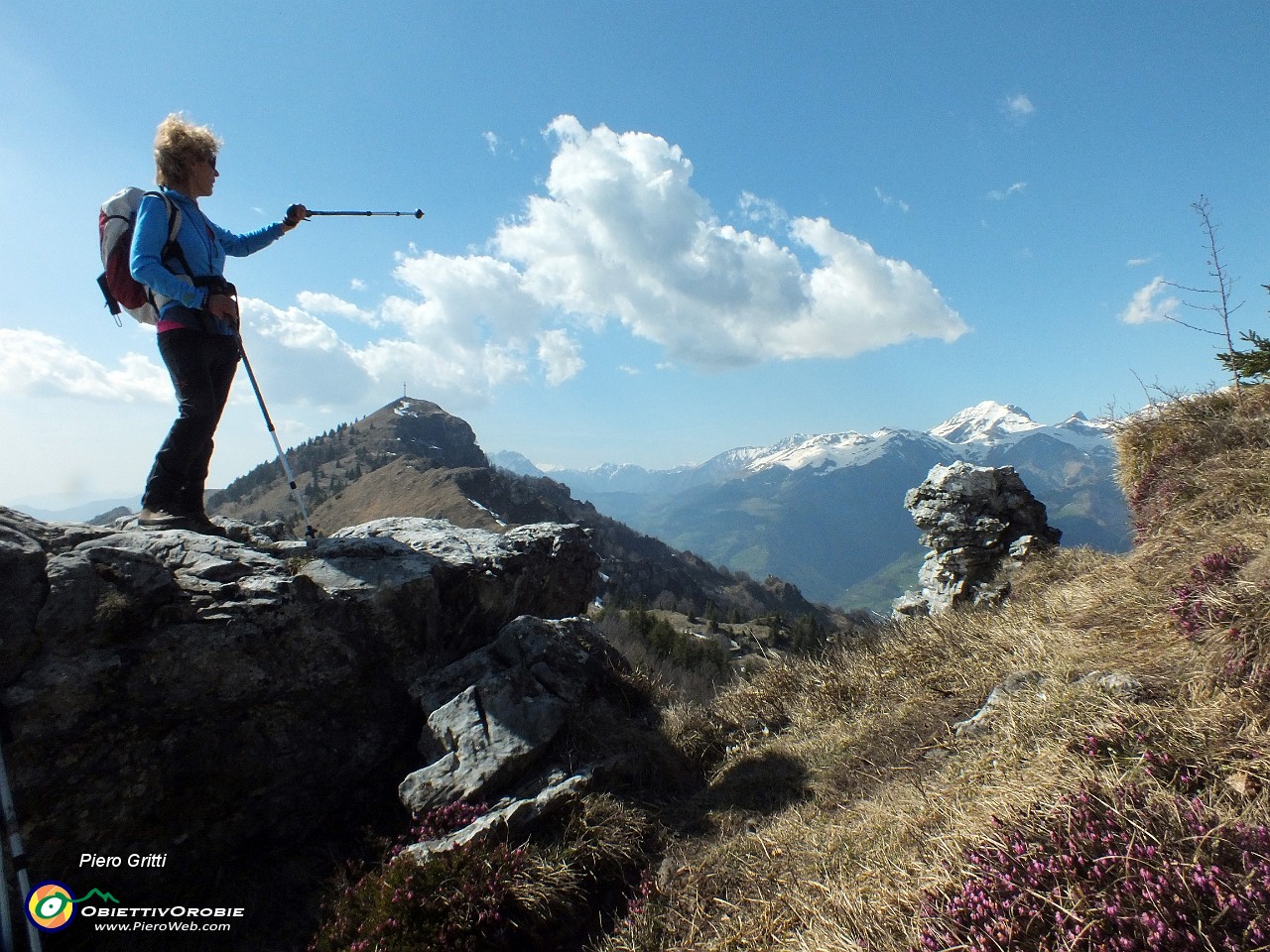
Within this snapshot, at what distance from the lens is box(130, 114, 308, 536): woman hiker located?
5820mm

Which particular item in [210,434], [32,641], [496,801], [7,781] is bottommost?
[496,801]

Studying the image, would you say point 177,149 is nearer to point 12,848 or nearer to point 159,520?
point 159,520

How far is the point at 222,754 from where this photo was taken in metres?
5.21

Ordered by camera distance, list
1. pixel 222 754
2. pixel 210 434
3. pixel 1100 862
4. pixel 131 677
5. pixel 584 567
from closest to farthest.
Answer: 1. pixel 1100 862
2. pixel 131 677
3. pixel 222 754
4. pixel 210 434
5. pixel 584 567

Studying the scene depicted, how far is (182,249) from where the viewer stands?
5.92 meters

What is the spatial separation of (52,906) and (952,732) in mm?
7513

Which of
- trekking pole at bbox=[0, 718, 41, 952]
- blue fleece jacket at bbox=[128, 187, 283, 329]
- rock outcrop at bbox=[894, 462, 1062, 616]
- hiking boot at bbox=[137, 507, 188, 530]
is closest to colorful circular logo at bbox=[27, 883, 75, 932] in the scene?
trekking pole at bbox=[0, 718, 41, 952]

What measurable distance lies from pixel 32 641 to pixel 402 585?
2874 mm

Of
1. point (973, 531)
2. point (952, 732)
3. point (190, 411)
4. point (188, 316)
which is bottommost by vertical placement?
point (952, 732)

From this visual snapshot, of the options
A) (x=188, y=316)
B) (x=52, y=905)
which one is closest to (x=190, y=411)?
(x=188, y=316)

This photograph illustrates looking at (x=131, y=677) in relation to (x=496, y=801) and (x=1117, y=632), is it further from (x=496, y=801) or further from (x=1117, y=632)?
(x=1117, y=632)

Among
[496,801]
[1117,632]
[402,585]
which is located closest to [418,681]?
[402,585]

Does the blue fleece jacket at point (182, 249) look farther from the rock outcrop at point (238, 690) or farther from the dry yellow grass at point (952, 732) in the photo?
the dry yellow grass at point (952, 732)

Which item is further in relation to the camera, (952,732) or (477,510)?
(477,510)
